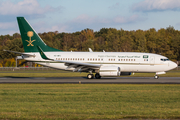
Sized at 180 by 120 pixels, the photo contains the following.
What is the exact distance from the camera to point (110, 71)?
31.5 m

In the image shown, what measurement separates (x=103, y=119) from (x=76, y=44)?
4659 inches

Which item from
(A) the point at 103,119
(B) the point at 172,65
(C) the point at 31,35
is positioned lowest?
(A) the point at 103,119

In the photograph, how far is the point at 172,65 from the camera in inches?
1312

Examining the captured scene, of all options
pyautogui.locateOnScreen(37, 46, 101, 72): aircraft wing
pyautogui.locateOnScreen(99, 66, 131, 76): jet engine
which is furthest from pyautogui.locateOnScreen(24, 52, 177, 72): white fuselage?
pyautogui.locateOnScreen(99, 66, 131, 76): jet engine

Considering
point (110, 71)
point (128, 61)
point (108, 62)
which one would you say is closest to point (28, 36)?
point (108, 62)

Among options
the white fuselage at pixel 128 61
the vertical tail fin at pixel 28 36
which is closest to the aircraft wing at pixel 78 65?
the white fuselage at pixel 128 61

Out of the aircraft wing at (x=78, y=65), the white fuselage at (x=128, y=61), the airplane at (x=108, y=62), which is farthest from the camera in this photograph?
the white fuselage at (x=128, y=61)

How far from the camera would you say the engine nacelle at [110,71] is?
31.3m

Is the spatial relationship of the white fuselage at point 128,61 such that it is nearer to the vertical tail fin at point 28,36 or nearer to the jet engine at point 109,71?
the jet engine at point 109,71

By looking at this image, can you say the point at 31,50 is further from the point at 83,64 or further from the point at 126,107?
the point at 126,107

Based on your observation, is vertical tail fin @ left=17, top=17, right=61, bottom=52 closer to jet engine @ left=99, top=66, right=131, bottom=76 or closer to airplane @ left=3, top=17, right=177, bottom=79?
airplane @ left=3, top=17, right=177, bottom=79

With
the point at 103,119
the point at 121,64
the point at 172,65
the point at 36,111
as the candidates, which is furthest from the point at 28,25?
the point at 103,119

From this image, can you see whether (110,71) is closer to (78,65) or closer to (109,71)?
(109,71)

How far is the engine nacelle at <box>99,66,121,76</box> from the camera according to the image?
31.3 meters
